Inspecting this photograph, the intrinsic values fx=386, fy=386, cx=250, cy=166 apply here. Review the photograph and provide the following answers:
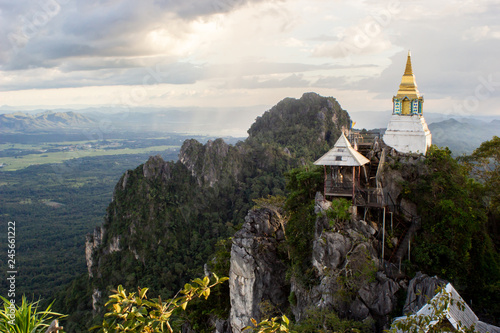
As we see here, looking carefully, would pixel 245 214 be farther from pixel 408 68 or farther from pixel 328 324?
pixel 328 324

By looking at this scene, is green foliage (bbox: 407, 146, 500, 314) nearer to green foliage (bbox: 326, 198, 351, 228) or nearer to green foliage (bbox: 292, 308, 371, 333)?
green foliage (bbox: 326, 198, 351, 228)

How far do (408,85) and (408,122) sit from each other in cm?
211

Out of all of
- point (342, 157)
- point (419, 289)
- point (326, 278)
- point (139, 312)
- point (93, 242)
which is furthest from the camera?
point (93, 242)

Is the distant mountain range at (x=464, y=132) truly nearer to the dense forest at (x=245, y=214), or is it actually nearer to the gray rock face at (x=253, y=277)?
the dense forest at (x=245, y=214)

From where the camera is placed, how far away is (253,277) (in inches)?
690

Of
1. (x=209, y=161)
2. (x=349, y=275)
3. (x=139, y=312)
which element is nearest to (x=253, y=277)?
(x=349, y=275)

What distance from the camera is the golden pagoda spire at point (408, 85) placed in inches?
833

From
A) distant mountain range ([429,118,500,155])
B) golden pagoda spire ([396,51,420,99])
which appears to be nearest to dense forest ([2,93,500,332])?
golden pagoda spire ([396,51,420,99])

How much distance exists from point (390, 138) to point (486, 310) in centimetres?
1051

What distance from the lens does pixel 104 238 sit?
4997 cm

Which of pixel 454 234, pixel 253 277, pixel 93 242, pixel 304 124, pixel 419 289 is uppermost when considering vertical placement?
pixel 304 124

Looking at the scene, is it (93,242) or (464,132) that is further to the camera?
(464,132)

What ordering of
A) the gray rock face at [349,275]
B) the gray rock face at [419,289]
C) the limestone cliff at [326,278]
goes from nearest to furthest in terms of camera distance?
the gray rock face at [419,289]
the gray rock face at [349,275]
the limestone cliff at [326,278]

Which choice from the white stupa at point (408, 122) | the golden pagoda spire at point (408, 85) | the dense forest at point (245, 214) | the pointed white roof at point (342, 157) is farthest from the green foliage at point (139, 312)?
the golden pagoda spire at point (408, 85)
